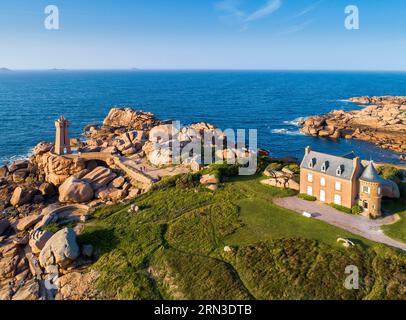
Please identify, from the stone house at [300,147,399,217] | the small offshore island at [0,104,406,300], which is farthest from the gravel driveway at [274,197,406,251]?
the stone house at [300,147,399,217]

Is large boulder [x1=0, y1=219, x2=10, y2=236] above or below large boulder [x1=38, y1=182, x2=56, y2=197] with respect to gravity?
below

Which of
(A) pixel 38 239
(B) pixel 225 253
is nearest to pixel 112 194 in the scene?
(A) pixel 38 239

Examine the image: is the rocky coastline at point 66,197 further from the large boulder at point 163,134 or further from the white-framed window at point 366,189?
the white-framed window at point 366,189

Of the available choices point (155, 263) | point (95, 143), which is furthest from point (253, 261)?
point (95, 143)

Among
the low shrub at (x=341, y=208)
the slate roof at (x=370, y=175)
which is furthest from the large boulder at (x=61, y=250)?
the slate roof at (x=370, y=175)

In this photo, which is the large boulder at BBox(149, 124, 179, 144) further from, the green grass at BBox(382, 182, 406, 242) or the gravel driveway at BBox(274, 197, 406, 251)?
the green grass at BBox(382, 182, 406, 242)

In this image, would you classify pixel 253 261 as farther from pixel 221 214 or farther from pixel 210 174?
pixel 210 174

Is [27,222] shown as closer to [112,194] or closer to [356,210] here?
[112,194]
